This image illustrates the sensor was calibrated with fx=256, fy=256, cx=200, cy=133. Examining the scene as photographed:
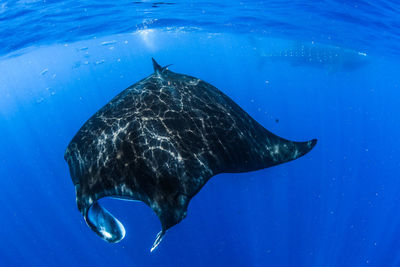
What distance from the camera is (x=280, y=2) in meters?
15.5

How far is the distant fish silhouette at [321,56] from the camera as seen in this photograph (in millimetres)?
28047

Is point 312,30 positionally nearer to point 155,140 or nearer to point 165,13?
point 165,13

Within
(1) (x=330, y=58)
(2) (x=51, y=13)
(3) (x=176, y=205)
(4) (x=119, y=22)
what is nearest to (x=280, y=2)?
(4) (x=119, y=22)

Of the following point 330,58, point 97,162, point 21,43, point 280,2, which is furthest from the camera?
point 330,58

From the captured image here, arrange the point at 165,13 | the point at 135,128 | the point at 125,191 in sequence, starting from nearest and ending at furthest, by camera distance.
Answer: the point at 125,191 < the point at 135,128 < the point at 165,13

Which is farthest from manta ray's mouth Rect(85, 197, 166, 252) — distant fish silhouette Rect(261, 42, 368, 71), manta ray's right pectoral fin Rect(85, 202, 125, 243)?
distant fish silhouette Rect(261, 42, 368, 71)

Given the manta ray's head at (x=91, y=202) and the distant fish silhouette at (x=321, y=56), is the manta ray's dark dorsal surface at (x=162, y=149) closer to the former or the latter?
the manta ray's head at (x=91, y=202)

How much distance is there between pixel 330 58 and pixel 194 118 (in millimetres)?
32776

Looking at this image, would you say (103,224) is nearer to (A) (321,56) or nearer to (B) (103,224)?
(B) (103,224)

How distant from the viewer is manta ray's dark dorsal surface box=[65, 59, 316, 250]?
10.9 ft

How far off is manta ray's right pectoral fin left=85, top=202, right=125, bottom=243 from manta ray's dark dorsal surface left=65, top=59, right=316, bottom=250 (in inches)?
0.5

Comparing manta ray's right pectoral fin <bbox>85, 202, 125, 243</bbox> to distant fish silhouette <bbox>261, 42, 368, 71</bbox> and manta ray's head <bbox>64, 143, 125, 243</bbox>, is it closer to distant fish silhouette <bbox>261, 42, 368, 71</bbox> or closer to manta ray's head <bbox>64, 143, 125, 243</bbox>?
manta ray's head <bbox>64, 143, 125, 243</bbox>

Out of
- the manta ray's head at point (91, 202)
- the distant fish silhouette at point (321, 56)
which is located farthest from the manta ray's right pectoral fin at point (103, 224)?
the distant fish silhouette at point (321, 56)

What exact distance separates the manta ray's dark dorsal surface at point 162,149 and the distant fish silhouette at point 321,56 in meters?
26.7
